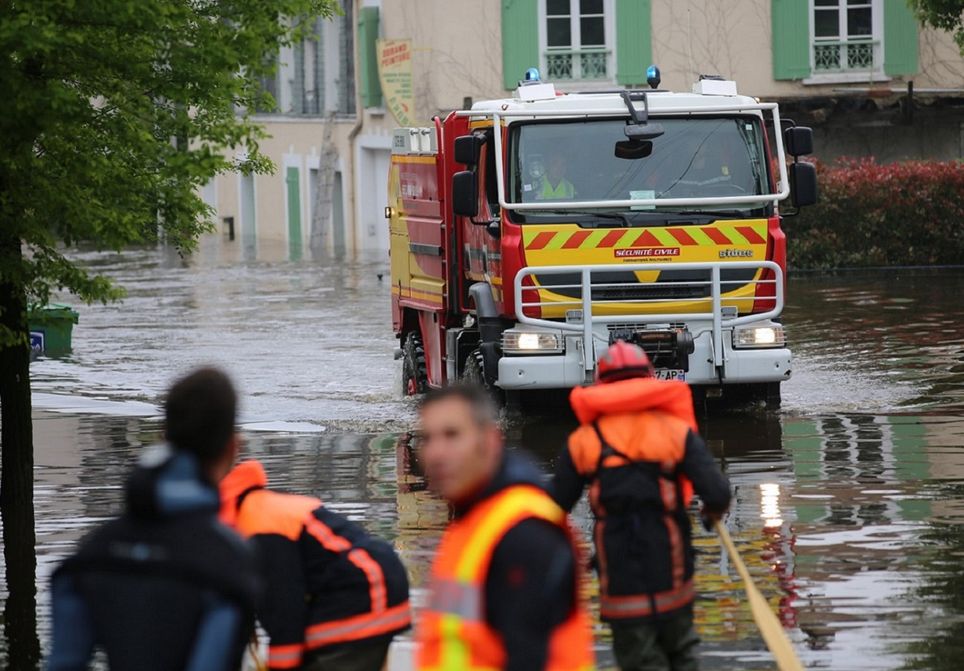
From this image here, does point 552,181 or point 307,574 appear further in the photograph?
point 552,181

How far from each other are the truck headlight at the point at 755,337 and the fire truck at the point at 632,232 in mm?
11

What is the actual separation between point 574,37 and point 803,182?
81.4ft

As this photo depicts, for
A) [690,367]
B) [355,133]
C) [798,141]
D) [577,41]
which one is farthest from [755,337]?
[355,133]

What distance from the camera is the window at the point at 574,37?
39.4 metres

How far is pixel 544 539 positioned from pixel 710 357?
11.0m

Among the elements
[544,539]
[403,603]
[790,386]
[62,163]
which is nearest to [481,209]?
[790,386]

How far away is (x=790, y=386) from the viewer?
729 inches

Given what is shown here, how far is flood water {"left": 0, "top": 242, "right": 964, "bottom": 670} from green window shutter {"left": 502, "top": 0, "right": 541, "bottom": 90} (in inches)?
398

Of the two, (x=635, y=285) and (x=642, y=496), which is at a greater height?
(x=635, y=285)

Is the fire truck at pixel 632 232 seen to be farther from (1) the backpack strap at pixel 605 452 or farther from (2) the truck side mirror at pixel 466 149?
(1) the backpack strap at pixel 605 452

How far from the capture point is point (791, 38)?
129ft

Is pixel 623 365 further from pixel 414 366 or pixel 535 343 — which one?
pixel 414 366

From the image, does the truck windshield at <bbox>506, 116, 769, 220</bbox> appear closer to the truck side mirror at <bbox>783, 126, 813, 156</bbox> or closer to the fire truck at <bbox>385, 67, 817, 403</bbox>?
the fire truck at <bbox>385, 67, 817, 403</bbox>

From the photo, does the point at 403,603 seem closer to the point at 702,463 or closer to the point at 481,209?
the point at 702,463
